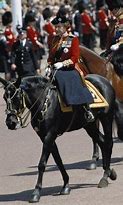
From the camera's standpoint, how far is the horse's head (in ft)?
35.0

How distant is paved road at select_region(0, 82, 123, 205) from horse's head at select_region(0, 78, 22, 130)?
2.78ft

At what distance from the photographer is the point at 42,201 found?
10695 millimetres

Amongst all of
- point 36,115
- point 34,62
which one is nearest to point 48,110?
point 36,115

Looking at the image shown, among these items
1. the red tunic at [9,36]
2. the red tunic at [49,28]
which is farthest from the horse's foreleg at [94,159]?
→ the red tunic at [49,28]

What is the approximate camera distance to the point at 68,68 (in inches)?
442

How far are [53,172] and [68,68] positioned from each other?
6.18 ft

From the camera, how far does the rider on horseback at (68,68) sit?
36.2 ft

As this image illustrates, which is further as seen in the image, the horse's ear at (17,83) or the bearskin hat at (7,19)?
the bearskin hat at (7,19)

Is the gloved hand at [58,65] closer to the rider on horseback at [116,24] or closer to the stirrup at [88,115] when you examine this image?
the stirrup at [88,115]

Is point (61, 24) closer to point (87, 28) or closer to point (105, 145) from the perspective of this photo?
point (105, 145)

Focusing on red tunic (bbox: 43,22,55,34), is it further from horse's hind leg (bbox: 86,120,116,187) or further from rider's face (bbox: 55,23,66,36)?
rider's face (bbox: 55,23,66,36)

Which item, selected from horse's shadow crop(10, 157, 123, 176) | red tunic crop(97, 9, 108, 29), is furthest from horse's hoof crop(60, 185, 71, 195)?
red tunic crop(97, 9, 108, 29)

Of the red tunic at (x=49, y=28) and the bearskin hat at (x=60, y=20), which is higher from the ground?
the bearskin hat at (x=60, y=20)

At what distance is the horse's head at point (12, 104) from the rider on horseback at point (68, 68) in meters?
0.58
